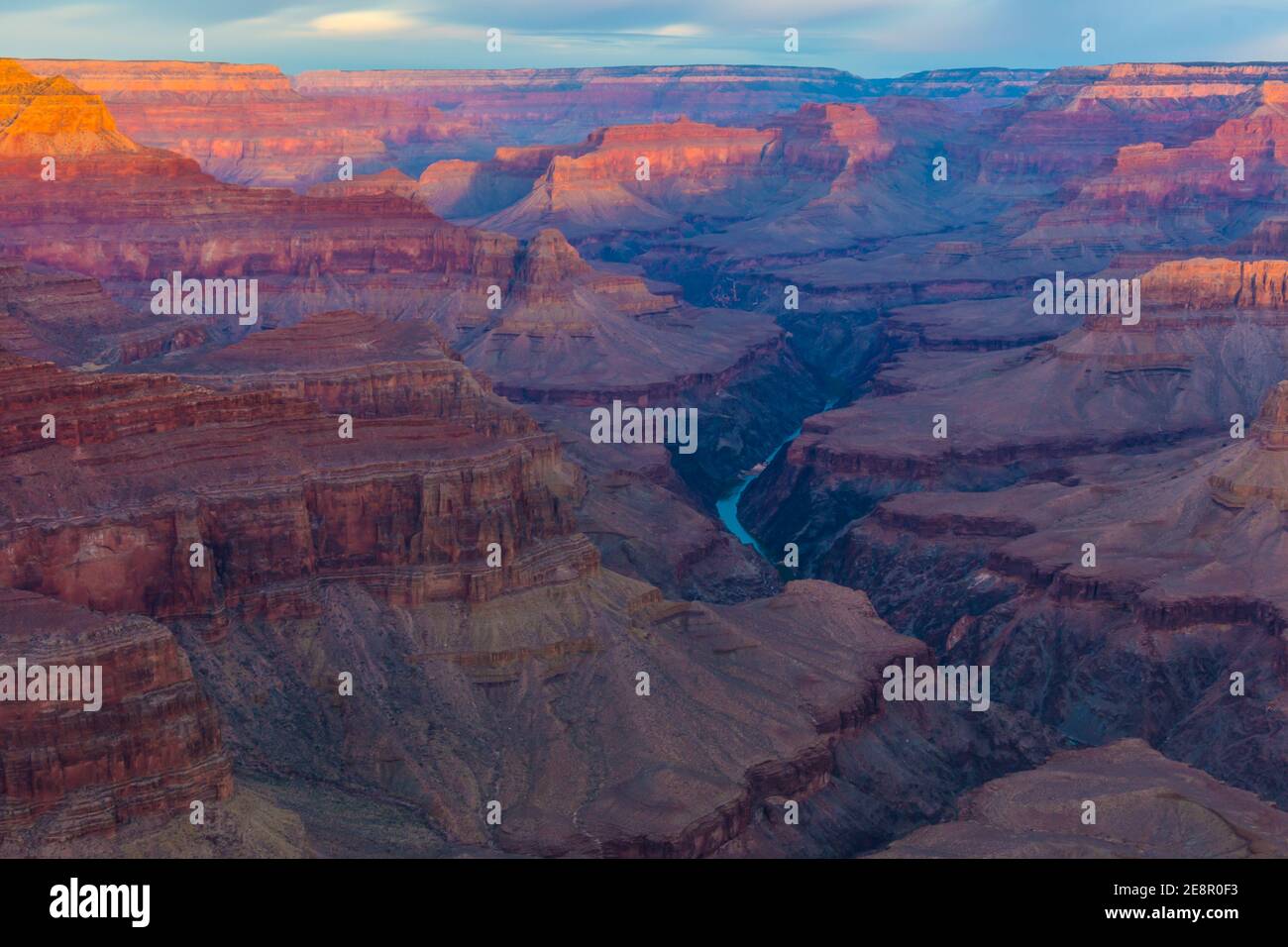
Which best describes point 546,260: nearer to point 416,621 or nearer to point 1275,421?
point 1275,421

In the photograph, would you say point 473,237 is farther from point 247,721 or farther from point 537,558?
point 247,721

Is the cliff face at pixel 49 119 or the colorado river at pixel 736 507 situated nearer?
the colorado river at pixel 736 507

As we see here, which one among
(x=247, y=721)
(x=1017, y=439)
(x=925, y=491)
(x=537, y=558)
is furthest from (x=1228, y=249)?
(x=247, y=721)

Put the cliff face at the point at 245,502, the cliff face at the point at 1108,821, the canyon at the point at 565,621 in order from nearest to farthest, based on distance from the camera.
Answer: the cliff face at the point at 1108,821, the canyon at the point at 565,621, the cliff face at the point at 245,502

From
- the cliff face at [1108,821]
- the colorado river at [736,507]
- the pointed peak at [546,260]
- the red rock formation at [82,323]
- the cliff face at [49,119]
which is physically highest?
the cliff face at [49,119]

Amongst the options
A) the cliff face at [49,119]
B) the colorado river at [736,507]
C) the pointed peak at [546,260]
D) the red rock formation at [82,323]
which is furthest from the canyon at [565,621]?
the cliff face at [49,119]

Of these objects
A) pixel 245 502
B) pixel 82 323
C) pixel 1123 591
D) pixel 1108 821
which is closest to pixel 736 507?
pixel 82 323

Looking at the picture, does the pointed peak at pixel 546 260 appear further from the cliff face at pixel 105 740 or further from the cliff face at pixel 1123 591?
the cliff face at pixel 105 740

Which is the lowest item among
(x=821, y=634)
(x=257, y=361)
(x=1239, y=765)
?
(x=1239, y=765)
